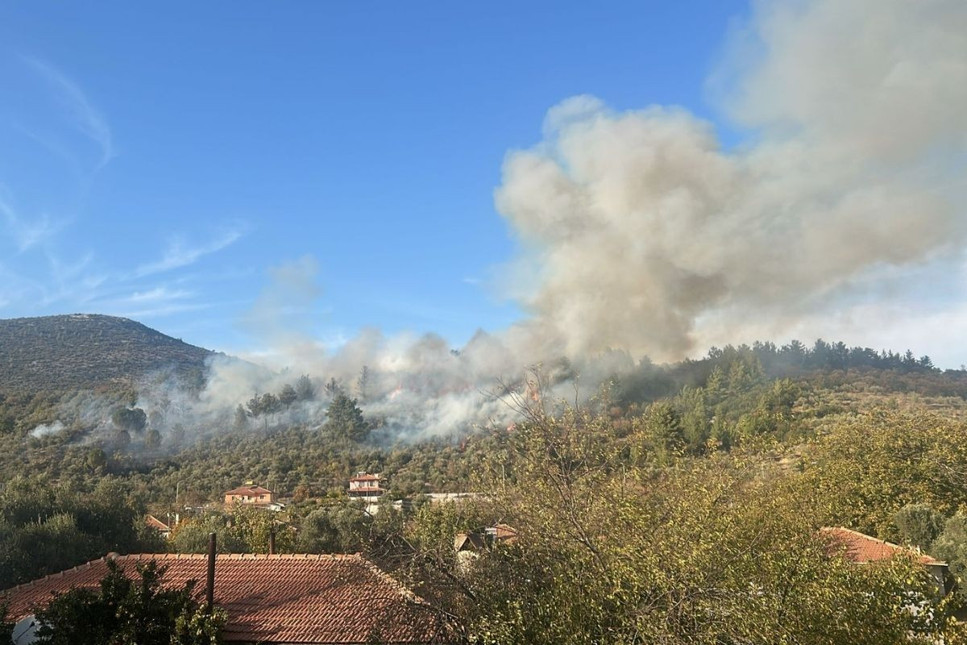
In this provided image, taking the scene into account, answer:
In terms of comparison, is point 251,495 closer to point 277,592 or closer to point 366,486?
point 366,486

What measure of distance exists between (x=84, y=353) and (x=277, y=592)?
113 meters

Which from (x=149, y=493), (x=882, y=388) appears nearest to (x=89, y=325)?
(x=149, y=493)

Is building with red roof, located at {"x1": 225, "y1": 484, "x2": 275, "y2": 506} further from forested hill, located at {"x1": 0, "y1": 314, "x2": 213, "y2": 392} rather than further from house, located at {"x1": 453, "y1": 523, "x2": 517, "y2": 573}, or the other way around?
forested hill, located at {"x1": 0, "y1": 314, "x2": 213, "y2": 392}

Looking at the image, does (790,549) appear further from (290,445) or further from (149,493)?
(290,445)

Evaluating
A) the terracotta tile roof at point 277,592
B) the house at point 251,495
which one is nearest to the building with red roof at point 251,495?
the house at point 251,495

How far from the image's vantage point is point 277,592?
50.4 feet

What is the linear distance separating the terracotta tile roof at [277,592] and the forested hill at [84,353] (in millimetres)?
85430

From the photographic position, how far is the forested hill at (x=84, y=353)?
94.5m

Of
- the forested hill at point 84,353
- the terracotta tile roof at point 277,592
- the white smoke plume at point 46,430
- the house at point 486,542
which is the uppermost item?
the forested hill at point 84,353

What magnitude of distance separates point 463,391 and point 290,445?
35.0 metres

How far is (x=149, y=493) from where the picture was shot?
174 ft

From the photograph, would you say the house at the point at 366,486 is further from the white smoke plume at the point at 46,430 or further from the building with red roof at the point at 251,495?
the white smoke plume at the point at 46,430

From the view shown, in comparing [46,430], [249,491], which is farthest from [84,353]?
[249,491]

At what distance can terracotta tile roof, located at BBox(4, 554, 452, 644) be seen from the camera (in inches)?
485
